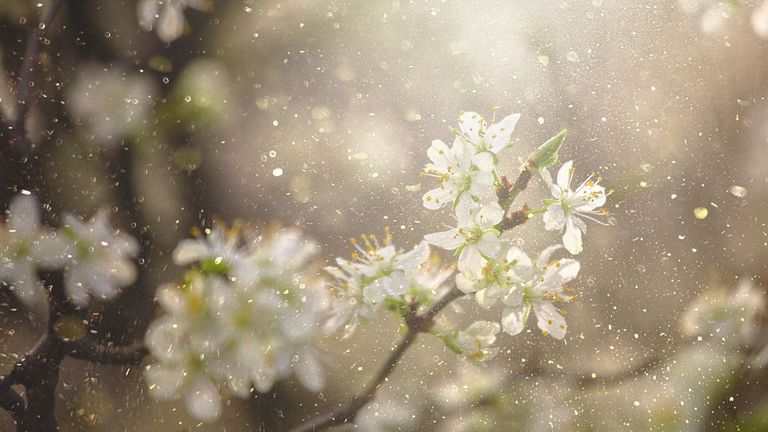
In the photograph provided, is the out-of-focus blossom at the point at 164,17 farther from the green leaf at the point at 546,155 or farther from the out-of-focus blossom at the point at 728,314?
the out-of-focus blossom at the point at 728,314

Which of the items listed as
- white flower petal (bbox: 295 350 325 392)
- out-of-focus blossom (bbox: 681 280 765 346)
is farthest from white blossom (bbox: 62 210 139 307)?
out-of-focus blossom (bbox: 681 280 765 346)

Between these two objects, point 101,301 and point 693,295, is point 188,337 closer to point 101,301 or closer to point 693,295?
point 101,301

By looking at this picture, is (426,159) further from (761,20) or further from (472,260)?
(761,20)

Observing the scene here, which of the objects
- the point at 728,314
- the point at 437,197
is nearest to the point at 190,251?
the point at 437,197

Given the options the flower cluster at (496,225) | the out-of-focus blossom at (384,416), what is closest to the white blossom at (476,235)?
the flower cluster at (496,225)

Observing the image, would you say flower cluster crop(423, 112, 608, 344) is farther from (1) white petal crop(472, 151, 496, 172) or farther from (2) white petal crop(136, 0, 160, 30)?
(2) white petal crop(136, 0, 160, 30)

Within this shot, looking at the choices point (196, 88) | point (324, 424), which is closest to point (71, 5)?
point (196, 88)
